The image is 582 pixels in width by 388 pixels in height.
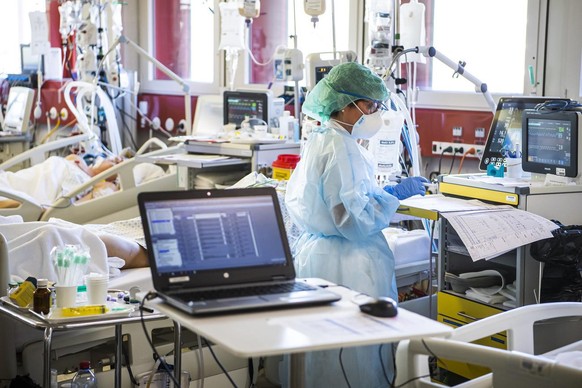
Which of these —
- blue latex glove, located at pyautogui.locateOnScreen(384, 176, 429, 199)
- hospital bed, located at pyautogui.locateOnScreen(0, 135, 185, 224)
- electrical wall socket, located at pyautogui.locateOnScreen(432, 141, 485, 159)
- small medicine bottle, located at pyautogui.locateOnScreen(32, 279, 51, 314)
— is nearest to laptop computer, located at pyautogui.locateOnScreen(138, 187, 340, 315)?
small medicine bottle, located at pyautogui.locateOnScreen(32, 279, 51, 314)

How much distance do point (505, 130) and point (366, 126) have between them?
780 mm

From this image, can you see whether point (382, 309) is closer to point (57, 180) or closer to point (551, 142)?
point (551, 142)

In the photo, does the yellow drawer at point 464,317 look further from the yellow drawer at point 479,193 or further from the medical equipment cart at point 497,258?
the yellow drawer at point 479,193

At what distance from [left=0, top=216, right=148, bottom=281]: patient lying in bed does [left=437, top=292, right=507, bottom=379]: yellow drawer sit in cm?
136

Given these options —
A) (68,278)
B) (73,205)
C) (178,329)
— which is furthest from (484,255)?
(73,205)

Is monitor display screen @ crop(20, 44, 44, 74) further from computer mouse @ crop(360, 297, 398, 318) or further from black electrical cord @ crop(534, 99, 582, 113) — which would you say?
computer mouse @ crop(360, 297, 398, 318)

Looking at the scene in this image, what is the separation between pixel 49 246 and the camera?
3549mm

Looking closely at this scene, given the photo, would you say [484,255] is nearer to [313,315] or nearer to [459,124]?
[313,315]

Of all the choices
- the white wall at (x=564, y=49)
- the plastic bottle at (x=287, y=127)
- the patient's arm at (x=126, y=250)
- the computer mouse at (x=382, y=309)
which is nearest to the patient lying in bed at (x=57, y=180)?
the plastic bottle at (x=287, y=127)

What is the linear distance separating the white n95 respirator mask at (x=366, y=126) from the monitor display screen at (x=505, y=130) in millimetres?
697

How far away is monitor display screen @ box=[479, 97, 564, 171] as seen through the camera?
12.5ft

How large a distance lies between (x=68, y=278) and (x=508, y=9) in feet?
11.1

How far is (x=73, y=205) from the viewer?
5797 millimetres

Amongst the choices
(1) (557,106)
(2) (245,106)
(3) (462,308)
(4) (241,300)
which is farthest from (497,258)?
(2) (245,106)
